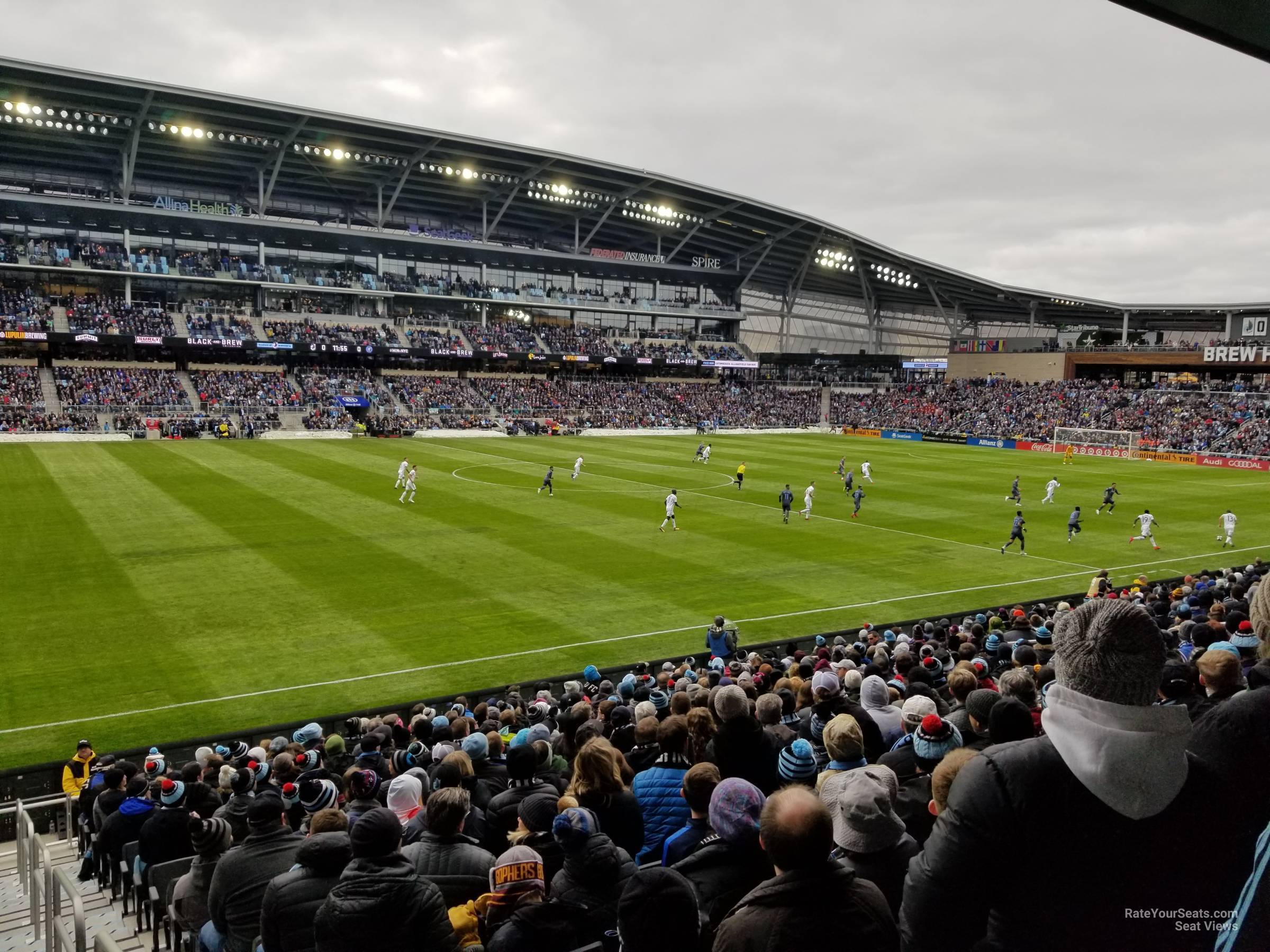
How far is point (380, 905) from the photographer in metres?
4.15

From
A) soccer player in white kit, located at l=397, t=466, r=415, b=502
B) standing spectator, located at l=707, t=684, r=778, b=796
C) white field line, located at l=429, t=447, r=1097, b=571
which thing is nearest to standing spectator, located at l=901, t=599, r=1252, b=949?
standing spectator, located at l=707, t=684, r=778, b=796

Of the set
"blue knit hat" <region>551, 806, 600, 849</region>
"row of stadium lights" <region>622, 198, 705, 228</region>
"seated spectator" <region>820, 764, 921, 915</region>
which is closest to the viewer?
"seated spectator" <region>820, 764, 921, 915</region>

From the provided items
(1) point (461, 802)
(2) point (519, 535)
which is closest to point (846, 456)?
(2) point (519, 535)

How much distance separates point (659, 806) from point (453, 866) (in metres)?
1.50

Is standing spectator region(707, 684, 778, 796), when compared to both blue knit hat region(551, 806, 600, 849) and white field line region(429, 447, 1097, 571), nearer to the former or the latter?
blue knit hat region(551, 806, 600, 849)

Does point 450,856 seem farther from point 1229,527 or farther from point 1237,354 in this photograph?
point 1237,354

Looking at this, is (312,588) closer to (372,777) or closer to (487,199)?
(372,777)

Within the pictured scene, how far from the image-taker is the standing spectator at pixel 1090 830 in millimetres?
2291

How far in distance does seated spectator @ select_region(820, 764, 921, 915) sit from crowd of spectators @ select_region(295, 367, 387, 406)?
74.2m

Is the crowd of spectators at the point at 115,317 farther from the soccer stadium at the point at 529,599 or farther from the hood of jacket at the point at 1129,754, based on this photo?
the hood of jacket at the point at 1129,754

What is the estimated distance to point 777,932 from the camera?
281 centimetres

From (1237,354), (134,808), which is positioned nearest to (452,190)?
(1237,354)

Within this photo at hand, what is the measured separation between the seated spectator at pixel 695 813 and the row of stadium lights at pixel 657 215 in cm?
8665

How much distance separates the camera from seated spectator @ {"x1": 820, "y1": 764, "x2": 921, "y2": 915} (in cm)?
388
